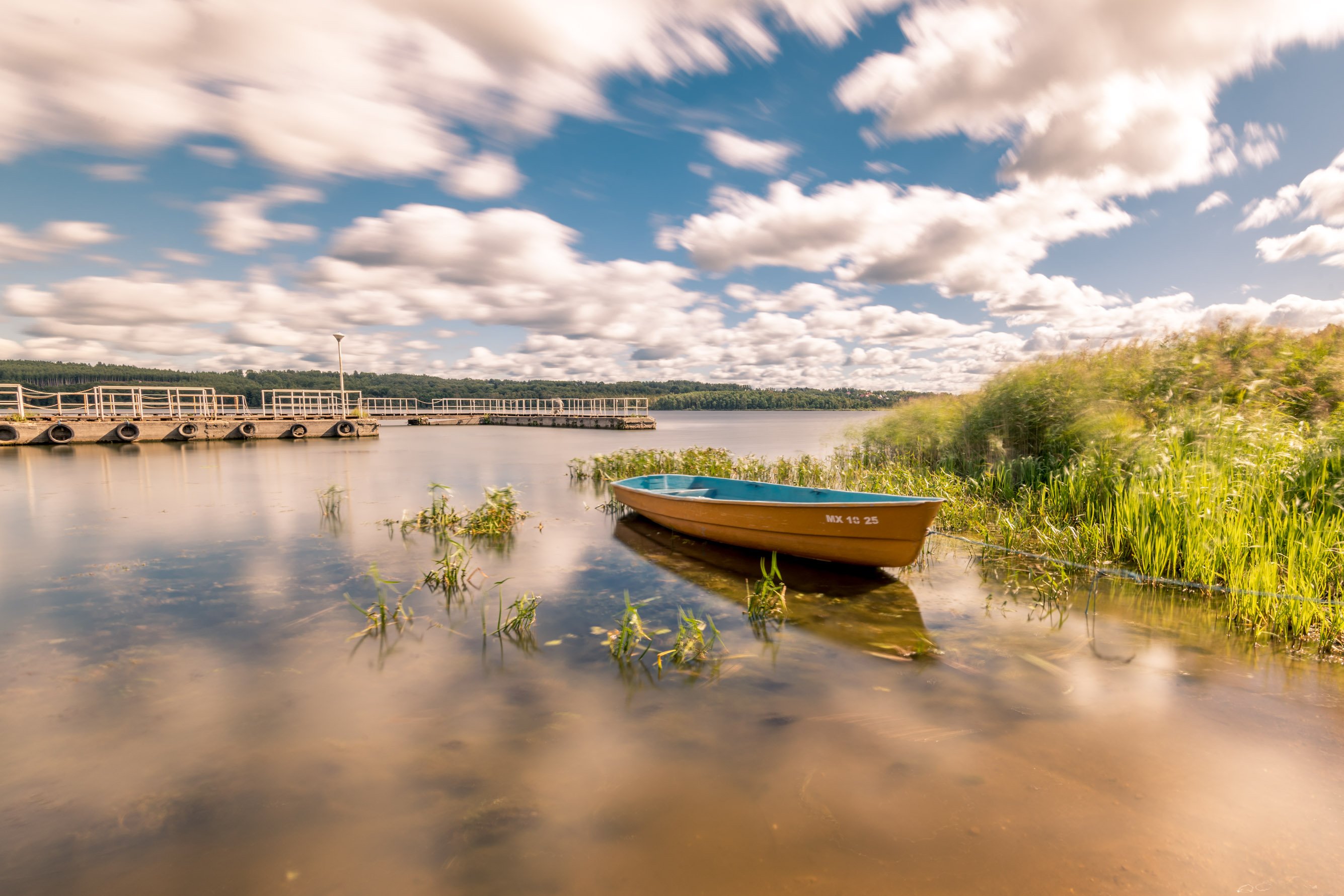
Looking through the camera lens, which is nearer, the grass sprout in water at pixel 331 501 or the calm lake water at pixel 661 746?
the calm lake water at pixel 661 746

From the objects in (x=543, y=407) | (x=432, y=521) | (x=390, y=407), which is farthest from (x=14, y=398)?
(x=543, y=407)

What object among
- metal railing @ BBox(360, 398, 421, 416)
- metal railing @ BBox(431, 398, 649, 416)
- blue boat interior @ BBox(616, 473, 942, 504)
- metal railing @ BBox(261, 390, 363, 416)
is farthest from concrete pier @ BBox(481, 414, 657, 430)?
blue boat interior @ BBox(616, 473, 942, 504)

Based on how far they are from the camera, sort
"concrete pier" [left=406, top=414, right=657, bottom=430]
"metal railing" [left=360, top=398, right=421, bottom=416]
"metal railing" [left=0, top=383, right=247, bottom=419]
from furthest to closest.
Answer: "metal railing" [left=360, top=398, right=421, bottom=416]
"concrete pier" [left=406, top=414, right=657, bottom=430]
"metal railing" [left=0, top=383, right=247, bottom=419]

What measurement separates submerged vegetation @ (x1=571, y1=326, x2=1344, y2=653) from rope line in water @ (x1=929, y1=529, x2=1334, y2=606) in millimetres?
39

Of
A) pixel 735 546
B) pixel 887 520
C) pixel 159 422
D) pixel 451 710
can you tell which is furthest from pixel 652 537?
pixel 159 422

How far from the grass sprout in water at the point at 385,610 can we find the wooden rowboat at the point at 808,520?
4.93m

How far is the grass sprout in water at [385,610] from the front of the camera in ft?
23.6

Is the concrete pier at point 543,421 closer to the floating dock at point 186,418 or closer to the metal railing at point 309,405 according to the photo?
the floating dock at point 186,418

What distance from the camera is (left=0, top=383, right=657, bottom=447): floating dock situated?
32688 mm

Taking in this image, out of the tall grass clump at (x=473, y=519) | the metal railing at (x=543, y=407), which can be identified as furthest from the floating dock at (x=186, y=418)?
the tall grass clump at (x=473, y=519)

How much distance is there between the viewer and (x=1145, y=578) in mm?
7941

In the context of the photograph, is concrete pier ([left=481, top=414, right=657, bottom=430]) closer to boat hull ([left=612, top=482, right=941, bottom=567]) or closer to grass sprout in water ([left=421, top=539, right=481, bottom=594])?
boat hull ([left=612, top=482, right=941, bottom=567])

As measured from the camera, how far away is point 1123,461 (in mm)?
9734

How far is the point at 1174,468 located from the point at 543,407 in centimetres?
6612
